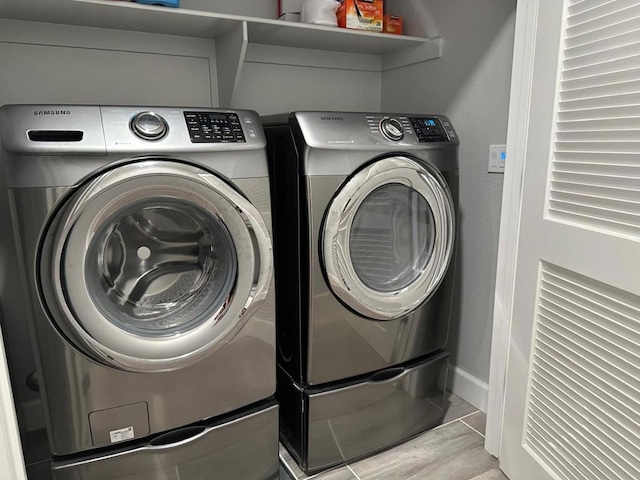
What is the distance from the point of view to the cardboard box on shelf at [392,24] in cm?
202

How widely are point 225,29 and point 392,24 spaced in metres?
0.76

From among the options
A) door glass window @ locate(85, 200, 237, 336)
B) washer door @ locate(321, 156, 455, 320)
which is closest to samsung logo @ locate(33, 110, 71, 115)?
door glass window @ locate(85, 200, 237, 336)

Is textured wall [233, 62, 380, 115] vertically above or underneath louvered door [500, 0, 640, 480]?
above

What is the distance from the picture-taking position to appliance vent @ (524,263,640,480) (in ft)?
3.52

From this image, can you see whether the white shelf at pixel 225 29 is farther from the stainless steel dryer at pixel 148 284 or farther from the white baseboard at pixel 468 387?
the white baseboard at pixel 468 387

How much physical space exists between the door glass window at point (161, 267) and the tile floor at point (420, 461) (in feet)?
2.32

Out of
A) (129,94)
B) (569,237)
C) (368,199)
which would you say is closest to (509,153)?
(569,237)

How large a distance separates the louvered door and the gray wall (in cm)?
38

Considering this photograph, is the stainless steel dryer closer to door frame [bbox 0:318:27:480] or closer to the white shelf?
door frame [bbox 0:318:27:480]

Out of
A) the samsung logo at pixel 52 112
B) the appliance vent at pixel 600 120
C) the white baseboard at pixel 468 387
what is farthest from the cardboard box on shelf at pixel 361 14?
the white baseboard at pixel 468 387

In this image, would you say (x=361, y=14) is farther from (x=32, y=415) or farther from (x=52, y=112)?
(x=32, y=415)

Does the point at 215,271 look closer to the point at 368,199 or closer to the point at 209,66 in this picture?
the point at 368,199

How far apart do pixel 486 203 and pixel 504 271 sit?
14.7 inches

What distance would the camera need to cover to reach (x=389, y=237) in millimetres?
1577
